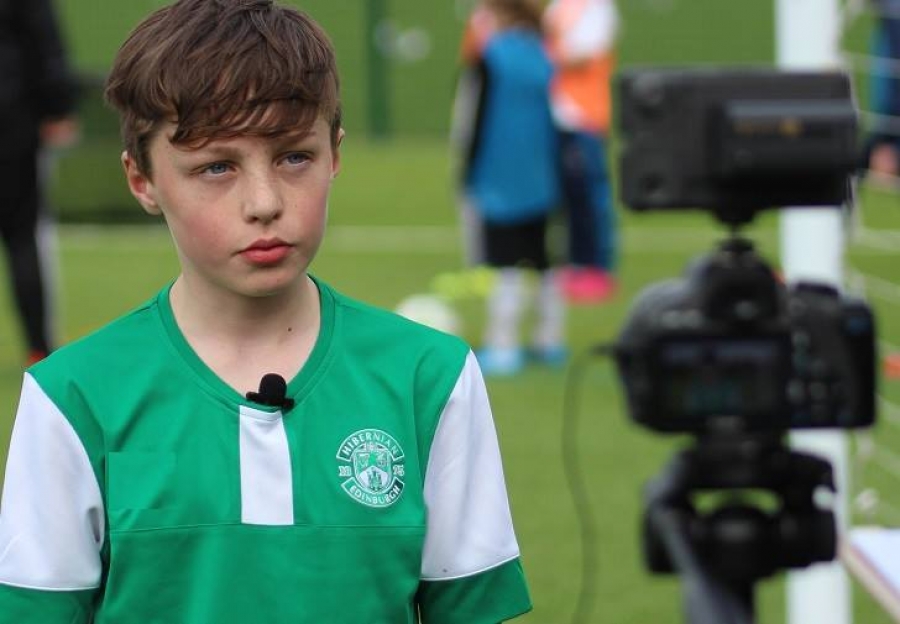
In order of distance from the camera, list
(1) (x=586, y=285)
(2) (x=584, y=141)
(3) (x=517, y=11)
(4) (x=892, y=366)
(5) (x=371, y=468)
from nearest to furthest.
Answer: (5) (x=371, y=468), (4) (x=892, y=366), (3) (x=517, y=11), (2) (x=584, y=141), (1) (x=586, y=285)

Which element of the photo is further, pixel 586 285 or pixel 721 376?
pixel 586 285

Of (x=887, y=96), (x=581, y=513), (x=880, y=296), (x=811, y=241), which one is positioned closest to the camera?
(x=811, y=241)

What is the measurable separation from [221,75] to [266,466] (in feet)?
1.51

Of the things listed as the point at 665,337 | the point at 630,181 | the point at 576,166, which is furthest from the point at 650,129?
the point at 576,166

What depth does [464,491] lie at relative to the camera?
252 centimetres

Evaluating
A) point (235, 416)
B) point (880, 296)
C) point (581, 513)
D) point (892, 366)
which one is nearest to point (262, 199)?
point (235, 416)

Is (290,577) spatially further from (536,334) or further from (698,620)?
(536,334)

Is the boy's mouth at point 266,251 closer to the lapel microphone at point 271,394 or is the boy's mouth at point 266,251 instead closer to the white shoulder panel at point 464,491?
the lapel microphone at point 271,394

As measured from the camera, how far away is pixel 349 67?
19609mm

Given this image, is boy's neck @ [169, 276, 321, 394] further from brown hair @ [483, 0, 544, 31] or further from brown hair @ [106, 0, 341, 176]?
brown hair @ [483, 0, 544, 31]

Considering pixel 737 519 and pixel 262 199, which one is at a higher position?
pixel 262 199

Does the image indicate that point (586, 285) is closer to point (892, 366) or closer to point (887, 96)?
point (887, 96)

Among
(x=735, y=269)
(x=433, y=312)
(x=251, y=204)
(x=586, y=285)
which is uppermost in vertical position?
(x=251, y=204)

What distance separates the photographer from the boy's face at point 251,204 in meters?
2.38
